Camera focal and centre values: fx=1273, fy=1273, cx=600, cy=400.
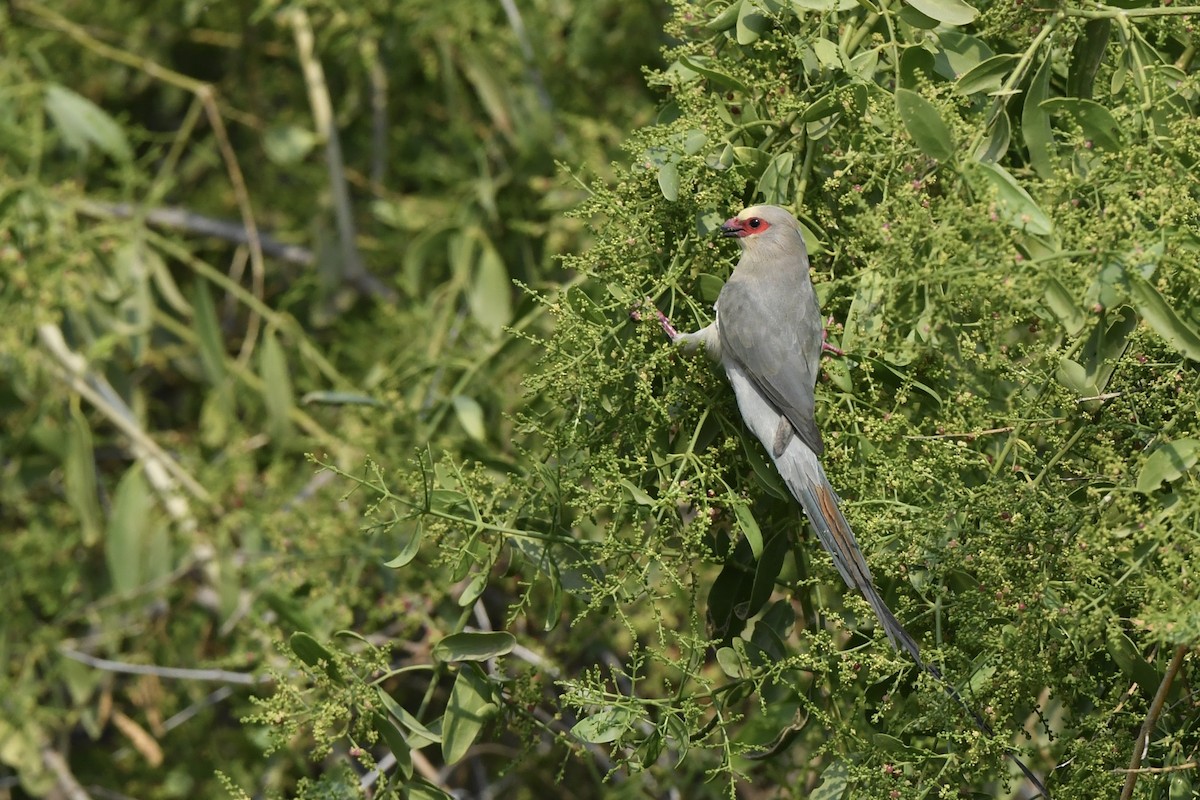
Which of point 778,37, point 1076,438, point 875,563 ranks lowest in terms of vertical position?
point 875,563

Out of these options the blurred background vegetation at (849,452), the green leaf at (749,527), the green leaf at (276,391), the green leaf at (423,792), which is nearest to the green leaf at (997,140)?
the blurred background vegetation at (849,452)

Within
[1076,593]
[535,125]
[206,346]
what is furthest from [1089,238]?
[206,346]

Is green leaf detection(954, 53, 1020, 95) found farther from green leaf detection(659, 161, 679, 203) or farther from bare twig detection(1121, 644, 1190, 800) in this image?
bare twig detection(1121, 644, 1190, 800)

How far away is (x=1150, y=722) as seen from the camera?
2119mm

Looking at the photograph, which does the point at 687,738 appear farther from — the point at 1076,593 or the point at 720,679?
the point at 720,679

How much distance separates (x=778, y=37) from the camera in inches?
100

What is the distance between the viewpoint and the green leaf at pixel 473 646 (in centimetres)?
262

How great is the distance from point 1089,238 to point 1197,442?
0.37 metres

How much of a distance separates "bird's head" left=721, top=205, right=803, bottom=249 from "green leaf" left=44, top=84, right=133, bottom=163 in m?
3.35

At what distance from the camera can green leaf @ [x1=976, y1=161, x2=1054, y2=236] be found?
85.5 inches

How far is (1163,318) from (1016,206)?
1.01 ft

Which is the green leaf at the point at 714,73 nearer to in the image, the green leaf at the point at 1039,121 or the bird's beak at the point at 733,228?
the bird's beak at the point at 733,228

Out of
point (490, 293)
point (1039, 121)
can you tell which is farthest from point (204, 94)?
point (1039, 121)

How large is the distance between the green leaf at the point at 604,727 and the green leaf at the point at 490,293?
2.37 metres
